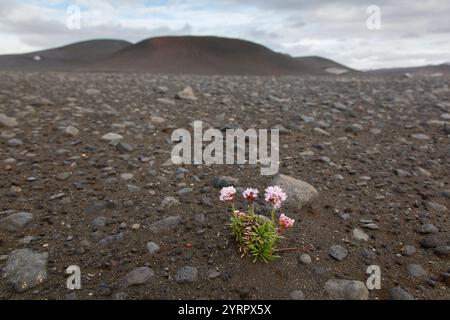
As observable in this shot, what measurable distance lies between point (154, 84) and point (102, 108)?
406cm

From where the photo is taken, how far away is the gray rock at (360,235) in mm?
5211

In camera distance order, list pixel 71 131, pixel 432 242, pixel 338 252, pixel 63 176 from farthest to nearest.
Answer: pixel 71 131, pixel 63 176, pixel 432 242, pixel 338 252

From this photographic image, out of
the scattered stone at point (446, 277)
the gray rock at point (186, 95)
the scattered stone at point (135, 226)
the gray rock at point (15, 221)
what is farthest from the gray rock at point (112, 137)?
the scattered stone at point (446, 277)

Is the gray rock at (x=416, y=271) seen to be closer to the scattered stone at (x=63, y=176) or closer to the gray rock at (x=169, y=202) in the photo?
the gray rock at (x=169, y=202)

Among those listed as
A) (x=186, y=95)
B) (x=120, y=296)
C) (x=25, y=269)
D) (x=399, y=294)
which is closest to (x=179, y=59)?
(x=186, y=95)

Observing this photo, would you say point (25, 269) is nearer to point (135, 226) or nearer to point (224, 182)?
point (135, 226)

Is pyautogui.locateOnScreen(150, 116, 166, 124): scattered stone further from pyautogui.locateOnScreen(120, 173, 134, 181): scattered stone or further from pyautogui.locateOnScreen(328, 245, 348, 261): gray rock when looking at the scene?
pyautogui.locateOnScreen(328, 245, 348, 261): gray rock

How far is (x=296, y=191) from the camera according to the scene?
19.4 feet

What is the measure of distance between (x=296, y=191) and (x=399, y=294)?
2067 mm

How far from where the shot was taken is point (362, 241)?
16.9 ft

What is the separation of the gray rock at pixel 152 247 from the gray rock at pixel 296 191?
1.99m

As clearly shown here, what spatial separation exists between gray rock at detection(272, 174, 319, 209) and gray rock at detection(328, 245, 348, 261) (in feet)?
3.18

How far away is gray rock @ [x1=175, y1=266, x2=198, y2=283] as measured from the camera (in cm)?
436
